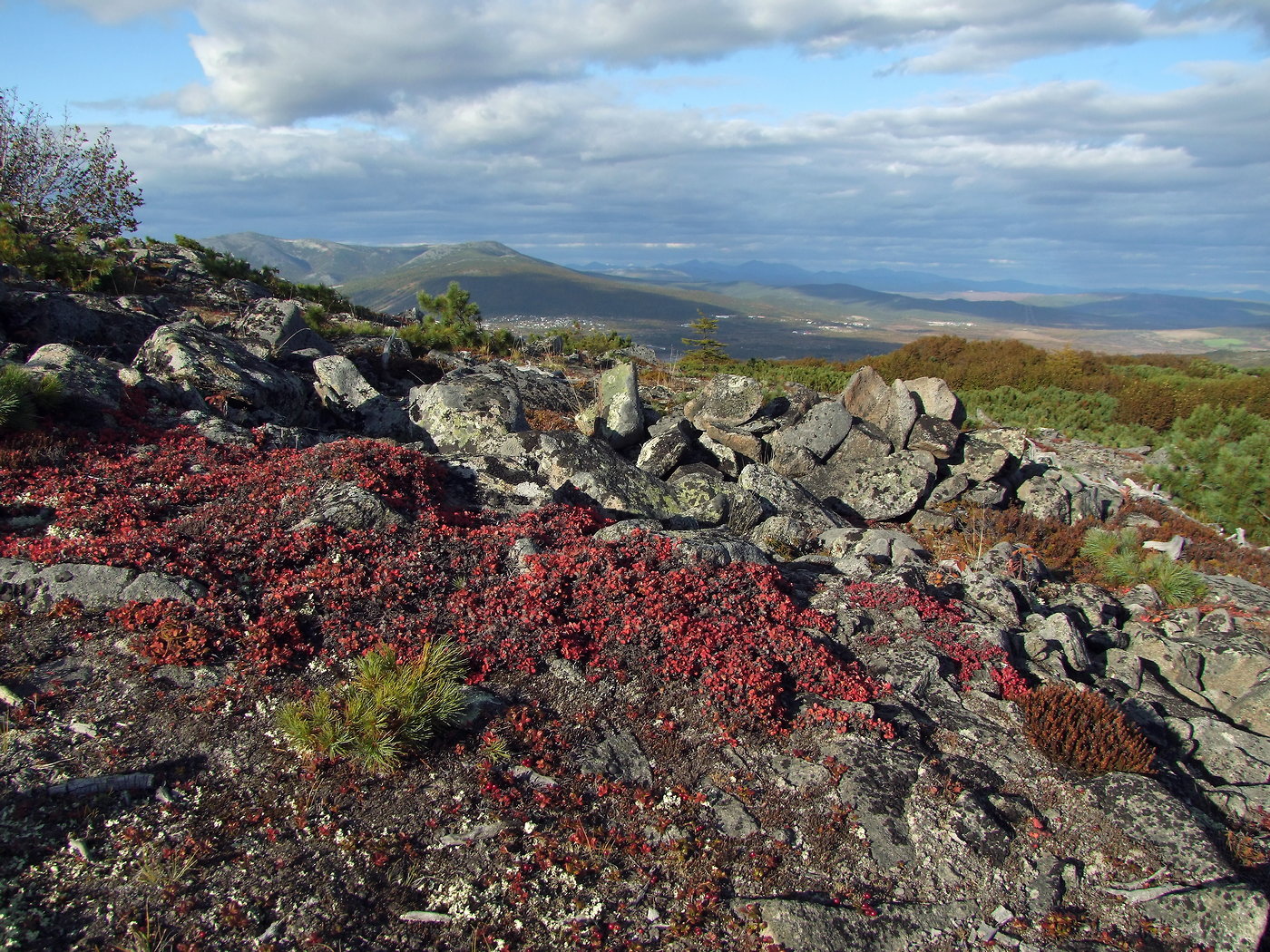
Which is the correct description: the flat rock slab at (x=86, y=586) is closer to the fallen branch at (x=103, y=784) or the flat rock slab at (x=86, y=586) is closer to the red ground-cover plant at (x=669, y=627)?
the fallen branch at (x=103, y=784)

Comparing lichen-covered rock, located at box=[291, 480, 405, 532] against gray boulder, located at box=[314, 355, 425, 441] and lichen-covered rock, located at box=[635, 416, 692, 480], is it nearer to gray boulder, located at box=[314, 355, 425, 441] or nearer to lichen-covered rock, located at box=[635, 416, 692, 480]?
gray boulder, located at box=[314, 355, 425, 441]

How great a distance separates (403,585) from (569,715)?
2.58 metres

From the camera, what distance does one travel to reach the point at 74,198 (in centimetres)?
2892

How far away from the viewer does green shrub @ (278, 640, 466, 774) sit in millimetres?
5480

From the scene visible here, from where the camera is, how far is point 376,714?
5.64m

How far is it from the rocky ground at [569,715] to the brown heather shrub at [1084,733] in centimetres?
3

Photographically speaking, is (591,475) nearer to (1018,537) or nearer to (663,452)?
(663,452)

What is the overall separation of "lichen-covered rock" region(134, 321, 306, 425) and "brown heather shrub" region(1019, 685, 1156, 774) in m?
12.6

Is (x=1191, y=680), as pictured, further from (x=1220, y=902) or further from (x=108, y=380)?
(x=108, y=380)

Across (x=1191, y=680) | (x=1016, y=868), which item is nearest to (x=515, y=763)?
(x=1016, y=868)

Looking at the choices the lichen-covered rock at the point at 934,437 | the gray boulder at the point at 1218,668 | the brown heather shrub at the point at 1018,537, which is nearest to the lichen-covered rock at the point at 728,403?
the lichen-covered rock at the point at 934,437

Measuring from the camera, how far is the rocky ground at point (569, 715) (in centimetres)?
454

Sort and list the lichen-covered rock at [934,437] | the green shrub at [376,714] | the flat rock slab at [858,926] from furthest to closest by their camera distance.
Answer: the lichen-covered rock at [934,437] < the green shrub at [376,714] < the flat rock slab at [858,926]

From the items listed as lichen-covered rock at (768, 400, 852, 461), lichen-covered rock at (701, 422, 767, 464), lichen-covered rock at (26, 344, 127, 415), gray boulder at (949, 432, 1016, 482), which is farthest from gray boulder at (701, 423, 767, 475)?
lichen-covered rock at (26, 344, 127, 415)
